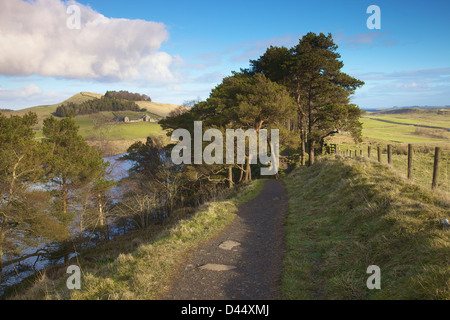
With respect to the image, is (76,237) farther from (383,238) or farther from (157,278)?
(383,238)

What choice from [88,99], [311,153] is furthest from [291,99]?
[88,99]

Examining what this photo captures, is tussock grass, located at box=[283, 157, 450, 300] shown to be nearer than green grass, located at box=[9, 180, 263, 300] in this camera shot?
Yes

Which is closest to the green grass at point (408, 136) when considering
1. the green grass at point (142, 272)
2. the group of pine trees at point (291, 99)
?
the group of pine trees at point (291, 99)

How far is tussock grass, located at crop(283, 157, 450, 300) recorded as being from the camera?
14.1 ft

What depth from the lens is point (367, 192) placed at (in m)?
8.77

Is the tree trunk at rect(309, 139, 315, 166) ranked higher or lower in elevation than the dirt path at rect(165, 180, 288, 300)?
higher

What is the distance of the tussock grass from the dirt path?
0.41 metres

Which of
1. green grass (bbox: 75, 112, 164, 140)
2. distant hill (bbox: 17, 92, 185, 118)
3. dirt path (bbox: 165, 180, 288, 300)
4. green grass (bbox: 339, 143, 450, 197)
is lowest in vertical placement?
dirt path (bbox: 165, 180, 288, 300)

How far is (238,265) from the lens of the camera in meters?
6.47

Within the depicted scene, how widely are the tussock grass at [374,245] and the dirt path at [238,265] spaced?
16.0 inches

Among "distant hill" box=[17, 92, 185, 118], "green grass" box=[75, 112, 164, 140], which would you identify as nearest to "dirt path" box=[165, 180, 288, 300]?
"green grass" box=[75, 112, 164, 140]

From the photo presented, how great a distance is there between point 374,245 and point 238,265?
10.7ft

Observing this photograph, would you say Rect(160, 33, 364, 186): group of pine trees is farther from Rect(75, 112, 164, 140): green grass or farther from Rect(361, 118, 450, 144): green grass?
Rect(75, 112, 164, 140): green grass

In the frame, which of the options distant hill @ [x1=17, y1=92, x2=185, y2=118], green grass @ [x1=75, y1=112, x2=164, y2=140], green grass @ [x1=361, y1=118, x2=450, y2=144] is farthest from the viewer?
distant hill @ [x1=17, y1=92, x2=185, y2=118]
